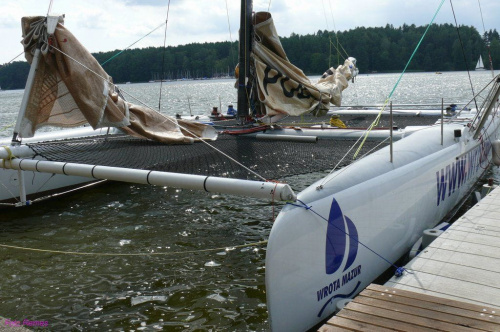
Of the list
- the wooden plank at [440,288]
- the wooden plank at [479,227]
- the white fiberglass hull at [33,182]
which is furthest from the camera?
the white fiberglass hull at [33,182]

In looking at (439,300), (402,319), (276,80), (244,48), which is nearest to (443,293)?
(439,300)

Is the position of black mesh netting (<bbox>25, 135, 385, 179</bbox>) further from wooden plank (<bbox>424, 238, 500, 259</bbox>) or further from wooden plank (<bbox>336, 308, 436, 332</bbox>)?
wooden plank (<bbox>336, 308, 436, 332</bbox>)

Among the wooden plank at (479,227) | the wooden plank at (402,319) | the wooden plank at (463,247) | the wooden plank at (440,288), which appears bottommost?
the wooden plank at (440,288)

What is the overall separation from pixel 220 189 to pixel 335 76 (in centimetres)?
671

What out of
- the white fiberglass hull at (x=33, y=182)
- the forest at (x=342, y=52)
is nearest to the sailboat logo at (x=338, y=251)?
the white fiberglass hull at (x=33, y=182)

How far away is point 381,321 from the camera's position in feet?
9.96

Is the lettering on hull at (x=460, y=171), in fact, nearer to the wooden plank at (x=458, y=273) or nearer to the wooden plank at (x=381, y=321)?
the wooden plank at (x=458, y=273)

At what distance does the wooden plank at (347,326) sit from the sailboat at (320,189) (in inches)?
23.3

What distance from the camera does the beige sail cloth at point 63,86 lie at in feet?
18.6

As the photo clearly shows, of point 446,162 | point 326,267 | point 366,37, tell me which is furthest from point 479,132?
point 366,37

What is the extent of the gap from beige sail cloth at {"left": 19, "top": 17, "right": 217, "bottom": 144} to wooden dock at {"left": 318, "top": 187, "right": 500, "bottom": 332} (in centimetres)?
301

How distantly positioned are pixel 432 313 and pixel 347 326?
59 centimetres

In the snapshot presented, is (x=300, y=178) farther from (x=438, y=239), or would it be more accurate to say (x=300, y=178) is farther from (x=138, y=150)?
(x=438, y=239)

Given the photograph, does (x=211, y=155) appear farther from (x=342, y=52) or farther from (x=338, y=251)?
(x=342, y=52)
